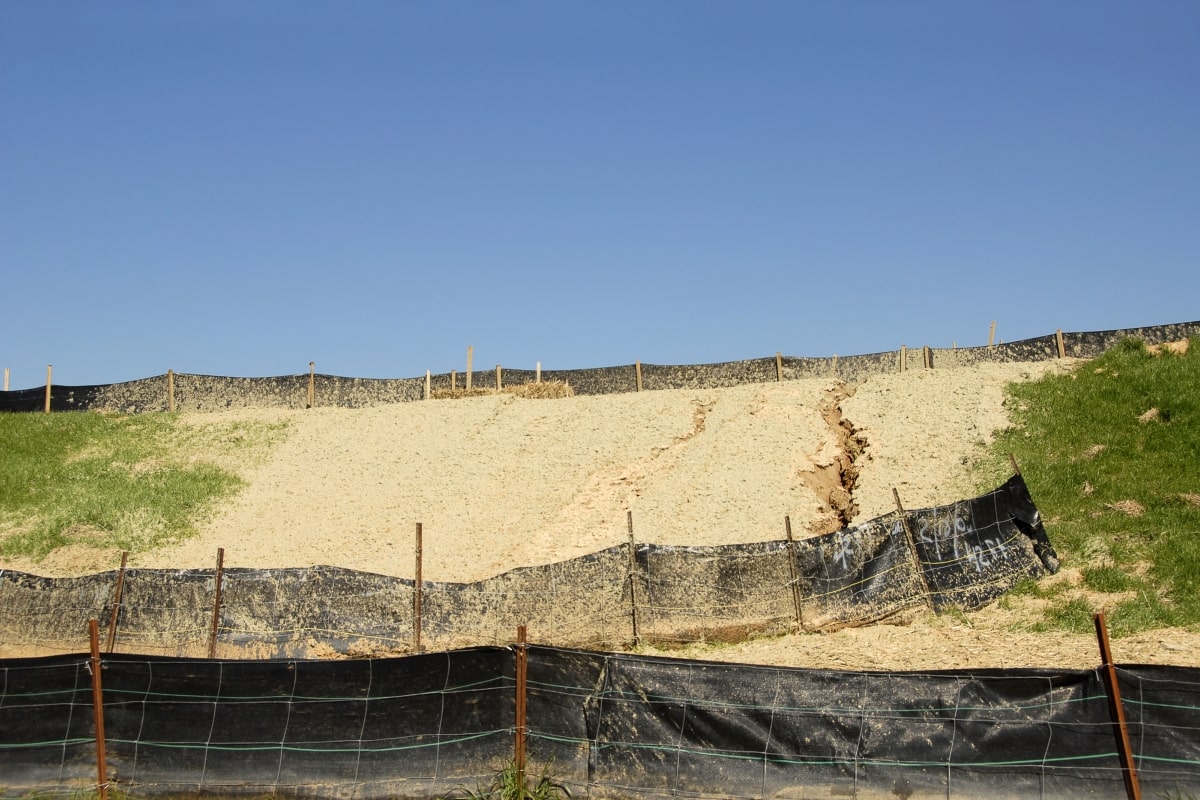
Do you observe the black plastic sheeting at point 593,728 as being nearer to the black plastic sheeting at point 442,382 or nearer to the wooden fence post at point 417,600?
the wooden fence post at point 417,600

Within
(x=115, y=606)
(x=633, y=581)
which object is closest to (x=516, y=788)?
(x=633, y=581)

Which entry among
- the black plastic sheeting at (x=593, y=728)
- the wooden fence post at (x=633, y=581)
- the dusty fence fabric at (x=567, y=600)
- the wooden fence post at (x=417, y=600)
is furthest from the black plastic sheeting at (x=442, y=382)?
the black plastic sheeting at (x=593, y=728)

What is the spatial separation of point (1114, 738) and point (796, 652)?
7330 millimetres

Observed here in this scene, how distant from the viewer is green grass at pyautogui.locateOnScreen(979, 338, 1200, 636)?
17125 mm

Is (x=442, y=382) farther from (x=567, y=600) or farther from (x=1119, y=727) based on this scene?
(x=1119, y=727)

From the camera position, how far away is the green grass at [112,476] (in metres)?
27.7

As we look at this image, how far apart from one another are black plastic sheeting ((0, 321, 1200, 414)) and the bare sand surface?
1.18 m

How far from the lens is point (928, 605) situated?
17359 millimetres

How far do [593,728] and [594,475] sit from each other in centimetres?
1874

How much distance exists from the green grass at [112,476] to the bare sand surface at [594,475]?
0.87m

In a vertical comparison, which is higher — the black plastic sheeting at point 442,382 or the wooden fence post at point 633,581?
the black plastic sheeting at point 442,382

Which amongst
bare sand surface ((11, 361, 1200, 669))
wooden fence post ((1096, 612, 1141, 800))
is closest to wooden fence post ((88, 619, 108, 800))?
wooden fence post ((1096, 612, 1141, 800))

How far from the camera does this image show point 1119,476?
2183 cm

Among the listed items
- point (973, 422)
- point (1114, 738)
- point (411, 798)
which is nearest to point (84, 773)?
point (411, 798)
